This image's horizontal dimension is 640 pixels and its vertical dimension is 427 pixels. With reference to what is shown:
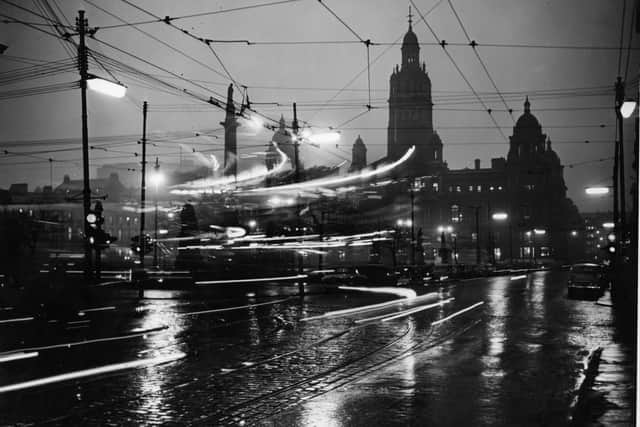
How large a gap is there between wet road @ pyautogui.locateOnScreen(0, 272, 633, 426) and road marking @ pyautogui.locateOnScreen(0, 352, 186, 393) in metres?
0.03

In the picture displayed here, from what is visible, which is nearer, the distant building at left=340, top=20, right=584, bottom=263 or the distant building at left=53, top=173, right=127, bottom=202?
the distant building at left=53, top=173, right=127, bottom=202

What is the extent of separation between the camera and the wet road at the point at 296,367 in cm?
836

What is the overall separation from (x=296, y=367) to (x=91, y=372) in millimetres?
3499

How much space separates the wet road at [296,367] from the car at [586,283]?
9.73m

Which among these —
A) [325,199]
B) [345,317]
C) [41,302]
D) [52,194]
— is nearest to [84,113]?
[41,302]

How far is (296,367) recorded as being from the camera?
39.0 ft

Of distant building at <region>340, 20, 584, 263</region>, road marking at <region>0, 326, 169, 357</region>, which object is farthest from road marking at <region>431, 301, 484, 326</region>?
distant building at <region>340, 20, 584, 263</region>

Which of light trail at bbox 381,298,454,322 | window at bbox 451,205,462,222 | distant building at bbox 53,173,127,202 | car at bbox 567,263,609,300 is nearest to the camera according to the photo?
light trail at bbox 381,298,454,322

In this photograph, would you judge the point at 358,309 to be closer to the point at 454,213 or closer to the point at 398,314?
the point at 398,314

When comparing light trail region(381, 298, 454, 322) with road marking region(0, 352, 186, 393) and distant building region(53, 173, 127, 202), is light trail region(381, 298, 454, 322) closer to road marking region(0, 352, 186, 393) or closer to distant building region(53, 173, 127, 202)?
road marking region(0, 352, 186, 393)

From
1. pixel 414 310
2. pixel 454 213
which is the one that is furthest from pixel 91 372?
pixel 454 213

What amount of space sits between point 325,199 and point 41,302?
43785 mm

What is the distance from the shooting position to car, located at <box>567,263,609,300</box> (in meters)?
31.3

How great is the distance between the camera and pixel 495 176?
13500 cm
